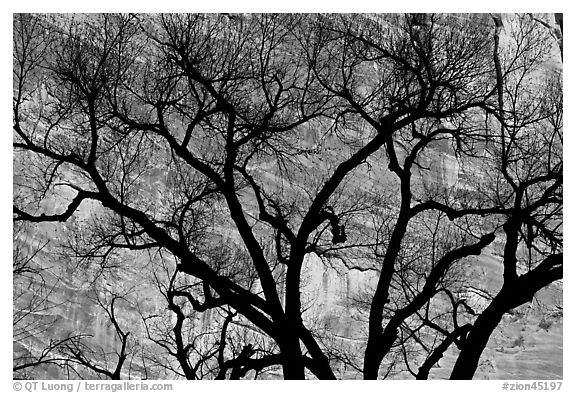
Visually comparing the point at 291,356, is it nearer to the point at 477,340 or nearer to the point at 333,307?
the point at 333,307

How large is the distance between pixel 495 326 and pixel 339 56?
6.29ft

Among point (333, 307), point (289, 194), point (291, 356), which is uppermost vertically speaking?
point (289, 194)

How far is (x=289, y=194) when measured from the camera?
15.9ft

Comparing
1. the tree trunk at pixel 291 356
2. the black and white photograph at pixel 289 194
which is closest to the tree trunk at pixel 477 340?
the black and white photograph at pixel 289 194

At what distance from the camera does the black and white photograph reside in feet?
15.0

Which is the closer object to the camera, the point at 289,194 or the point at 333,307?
the point at 333,307

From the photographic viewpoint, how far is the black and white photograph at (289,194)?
4.58m

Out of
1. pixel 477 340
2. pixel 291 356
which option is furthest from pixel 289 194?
pixel 477 340

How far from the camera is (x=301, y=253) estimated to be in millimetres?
4824

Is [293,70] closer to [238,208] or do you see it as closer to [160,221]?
[238,208]

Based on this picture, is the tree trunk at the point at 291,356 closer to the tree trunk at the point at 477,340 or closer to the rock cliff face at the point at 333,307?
the rock cliff face at the point at 333,307

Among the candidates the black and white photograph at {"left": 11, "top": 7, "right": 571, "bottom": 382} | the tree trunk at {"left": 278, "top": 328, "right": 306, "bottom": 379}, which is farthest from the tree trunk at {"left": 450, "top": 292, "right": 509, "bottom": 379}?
the tree trunk at {"left": 278, "top": 328, "right": 306, "bottom": 379}

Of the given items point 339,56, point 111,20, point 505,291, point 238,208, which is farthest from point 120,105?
point 505,291
